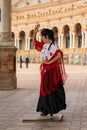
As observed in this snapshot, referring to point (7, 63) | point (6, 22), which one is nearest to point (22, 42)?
point (6, 22)

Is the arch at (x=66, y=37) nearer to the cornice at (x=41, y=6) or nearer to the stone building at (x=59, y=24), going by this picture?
the stone building at (x=59, y=24)

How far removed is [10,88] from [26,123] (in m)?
8.18

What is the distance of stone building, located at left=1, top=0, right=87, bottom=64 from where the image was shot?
65.8 m

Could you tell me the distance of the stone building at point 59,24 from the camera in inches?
2593

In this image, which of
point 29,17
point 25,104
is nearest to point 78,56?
point 29,17

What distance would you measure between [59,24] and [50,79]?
64892 mm

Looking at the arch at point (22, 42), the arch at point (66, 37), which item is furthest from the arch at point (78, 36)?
the arch at point (22, 42)

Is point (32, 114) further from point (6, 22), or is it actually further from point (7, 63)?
point (6, 22)

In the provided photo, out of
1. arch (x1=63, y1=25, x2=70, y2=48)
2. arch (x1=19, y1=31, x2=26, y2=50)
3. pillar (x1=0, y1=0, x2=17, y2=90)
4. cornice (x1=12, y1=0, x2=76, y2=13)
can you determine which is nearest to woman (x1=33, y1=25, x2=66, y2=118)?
pillar (x1=0, y1=0, x2=17, y2=90)

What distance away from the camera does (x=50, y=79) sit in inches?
331

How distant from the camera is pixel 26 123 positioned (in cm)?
826

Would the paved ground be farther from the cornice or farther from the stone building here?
the cornice

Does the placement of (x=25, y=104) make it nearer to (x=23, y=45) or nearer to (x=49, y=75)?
(x=49, y=75)

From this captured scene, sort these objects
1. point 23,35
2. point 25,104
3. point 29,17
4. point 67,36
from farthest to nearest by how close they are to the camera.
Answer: point 23,35 → point 29,17 → point 67,36 → point 25,104
